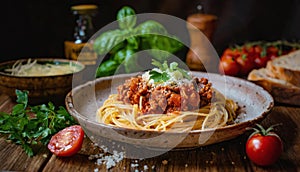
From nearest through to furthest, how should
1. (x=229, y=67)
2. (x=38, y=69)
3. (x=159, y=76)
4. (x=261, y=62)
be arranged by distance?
(x=159, y=76)
(x=38, y=69)
(x=229, y=67)
(x=261, y=62)

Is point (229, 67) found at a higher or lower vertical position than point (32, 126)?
lower

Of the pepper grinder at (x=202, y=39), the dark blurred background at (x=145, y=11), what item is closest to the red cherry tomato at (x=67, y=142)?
the pepper grinder at (x=202, y=39)

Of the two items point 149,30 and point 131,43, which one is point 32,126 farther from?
point 149,30

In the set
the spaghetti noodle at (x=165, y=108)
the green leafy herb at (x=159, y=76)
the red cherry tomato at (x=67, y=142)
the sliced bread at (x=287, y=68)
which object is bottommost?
the sliced bread at (x=287, y=68)

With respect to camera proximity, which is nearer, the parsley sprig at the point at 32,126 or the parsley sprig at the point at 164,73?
the parsley sprig at the point at 32,126

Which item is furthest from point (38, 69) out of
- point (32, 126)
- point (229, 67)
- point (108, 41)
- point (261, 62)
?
point (261, 62)

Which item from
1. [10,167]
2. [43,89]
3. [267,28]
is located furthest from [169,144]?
[267,28]

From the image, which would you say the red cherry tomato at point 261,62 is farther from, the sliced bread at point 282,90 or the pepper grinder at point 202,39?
the sliced bread at point 282,90

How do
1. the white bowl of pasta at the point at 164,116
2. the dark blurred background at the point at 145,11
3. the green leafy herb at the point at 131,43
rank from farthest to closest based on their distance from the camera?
the dark blurred background at the point at 145,11 → the green leafy herb at the point at 131,43 → the white bowl of pasta at the point at 164,116
